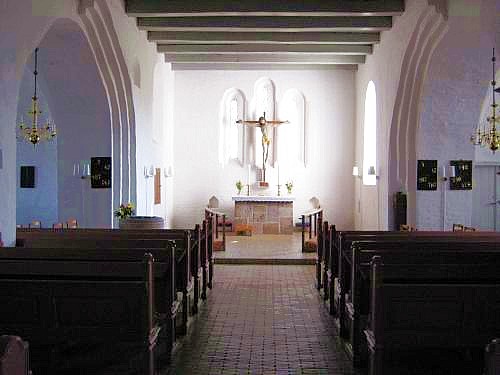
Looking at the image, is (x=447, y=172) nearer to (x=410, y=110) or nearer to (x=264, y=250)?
(x=410, y=110)

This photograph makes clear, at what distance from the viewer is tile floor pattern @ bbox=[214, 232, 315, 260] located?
1256 centimetres

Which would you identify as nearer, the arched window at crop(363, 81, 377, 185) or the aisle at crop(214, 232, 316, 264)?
the aisle at crop(214, 232, 316, 264)

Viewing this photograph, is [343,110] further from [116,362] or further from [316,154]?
[116,362]

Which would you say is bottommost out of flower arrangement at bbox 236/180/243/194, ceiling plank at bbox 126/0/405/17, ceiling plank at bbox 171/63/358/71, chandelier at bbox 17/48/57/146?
flower arrangement at bbox 236/180/243/194

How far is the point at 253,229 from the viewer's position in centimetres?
1688

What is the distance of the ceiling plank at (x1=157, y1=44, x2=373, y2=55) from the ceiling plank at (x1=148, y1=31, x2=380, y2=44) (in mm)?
989

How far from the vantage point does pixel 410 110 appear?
39.2 feet

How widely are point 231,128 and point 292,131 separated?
173cm

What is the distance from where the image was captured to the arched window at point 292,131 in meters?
18.0

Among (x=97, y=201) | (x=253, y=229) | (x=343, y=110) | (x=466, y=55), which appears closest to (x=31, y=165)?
(x=97, y=201)

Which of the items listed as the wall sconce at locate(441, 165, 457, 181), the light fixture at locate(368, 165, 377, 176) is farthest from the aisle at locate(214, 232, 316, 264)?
the wall sconce at locate(441, 165, 457, 181)

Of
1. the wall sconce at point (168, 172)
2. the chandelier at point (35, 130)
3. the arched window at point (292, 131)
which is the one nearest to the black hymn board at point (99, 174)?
the chandelier at point (35, 130)

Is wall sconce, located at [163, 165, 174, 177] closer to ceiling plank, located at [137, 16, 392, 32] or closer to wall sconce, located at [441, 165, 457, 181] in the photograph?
ceiling plank, located at [137, 16, 392, 32]

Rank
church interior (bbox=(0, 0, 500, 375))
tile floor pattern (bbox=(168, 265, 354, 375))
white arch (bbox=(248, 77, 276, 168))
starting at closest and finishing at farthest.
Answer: church interior (bbox=(0, 0, 500, 375)) < tile floor pattern (bbox=(168, 265, 354, 375)) < white arch (bbox=(248, 77, 276, 168))
